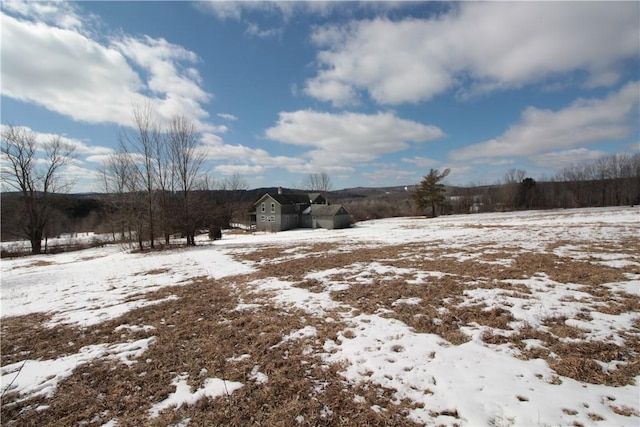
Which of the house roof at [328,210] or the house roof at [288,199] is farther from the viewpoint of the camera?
the house roof at [288,199]

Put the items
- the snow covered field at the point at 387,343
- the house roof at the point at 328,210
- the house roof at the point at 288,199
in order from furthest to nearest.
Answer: the house roof at the point at 288,199 < the house roof at the point at 328,210 < the snow covered field at the point at 387,343

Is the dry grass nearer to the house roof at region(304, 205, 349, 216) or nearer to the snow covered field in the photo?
the snow covered field

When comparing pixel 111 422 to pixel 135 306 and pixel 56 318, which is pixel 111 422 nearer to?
pixel 135 306

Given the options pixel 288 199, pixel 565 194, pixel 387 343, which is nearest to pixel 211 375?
pixel 387 343

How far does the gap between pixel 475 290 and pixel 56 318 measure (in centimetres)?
1095

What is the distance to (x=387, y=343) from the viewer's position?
4453 millimetres

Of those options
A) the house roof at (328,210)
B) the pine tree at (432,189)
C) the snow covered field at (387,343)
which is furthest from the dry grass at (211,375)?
the pine tree at (432,189)

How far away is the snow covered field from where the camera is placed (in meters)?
3.07

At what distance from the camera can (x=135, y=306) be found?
7.57 m

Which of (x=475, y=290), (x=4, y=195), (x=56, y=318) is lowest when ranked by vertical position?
(x=56, y=318)

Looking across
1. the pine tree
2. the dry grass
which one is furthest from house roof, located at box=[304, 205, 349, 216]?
the dry grass

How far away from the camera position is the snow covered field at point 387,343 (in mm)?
3074

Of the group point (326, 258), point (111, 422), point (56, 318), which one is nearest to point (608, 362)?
point (111, 422)

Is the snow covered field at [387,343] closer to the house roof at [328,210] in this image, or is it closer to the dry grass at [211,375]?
the dry grass at [211,375]
